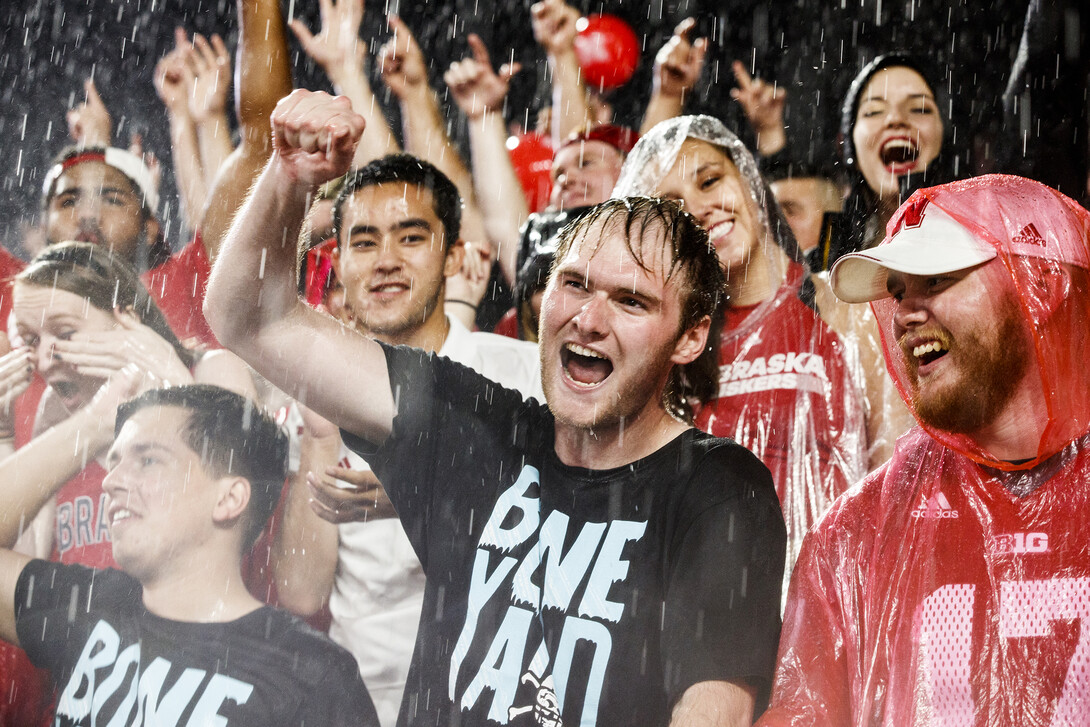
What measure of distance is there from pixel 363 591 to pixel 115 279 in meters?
1.13

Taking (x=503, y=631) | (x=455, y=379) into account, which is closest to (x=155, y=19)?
(x=455, y=379)

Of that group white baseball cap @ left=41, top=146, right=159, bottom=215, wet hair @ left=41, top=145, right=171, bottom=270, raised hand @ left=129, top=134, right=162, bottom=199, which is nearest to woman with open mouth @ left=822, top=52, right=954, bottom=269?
wet hair @ left=41, top=145, right=171, bottom=270

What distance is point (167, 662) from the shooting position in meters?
2.25

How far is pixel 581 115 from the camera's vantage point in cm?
330


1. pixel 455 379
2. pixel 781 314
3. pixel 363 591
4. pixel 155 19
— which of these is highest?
pixel 155 19

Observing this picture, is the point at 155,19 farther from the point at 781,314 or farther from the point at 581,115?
the point at 781,314

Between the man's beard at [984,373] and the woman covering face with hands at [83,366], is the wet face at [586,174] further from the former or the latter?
the man's beard at [984,373]

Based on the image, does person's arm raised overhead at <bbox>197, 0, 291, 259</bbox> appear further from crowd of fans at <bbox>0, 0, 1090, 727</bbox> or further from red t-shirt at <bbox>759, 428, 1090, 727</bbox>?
red t-shirt at <bbox>759, 428, 1090, 727</bbox>

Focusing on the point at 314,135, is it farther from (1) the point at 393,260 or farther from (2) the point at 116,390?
(2) the point at 116,390

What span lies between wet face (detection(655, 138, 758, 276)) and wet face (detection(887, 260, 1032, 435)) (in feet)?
2.95

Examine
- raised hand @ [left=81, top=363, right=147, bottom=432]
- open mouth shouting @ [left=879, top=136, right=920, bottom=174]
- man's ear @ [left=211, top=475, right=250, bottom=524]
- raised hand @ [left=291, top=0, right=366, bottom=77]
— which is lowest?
man's ear @ [left=211, top=475, right=250, bottom=524]

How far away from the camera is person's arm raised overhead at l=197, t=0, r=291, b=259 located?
109 inches

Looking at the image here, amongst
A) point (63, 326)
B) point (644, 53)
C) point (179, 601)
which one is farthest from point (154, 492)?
point (644, 53)

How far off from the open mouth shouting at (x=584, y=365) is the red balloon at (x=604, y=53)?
7.14 ft
